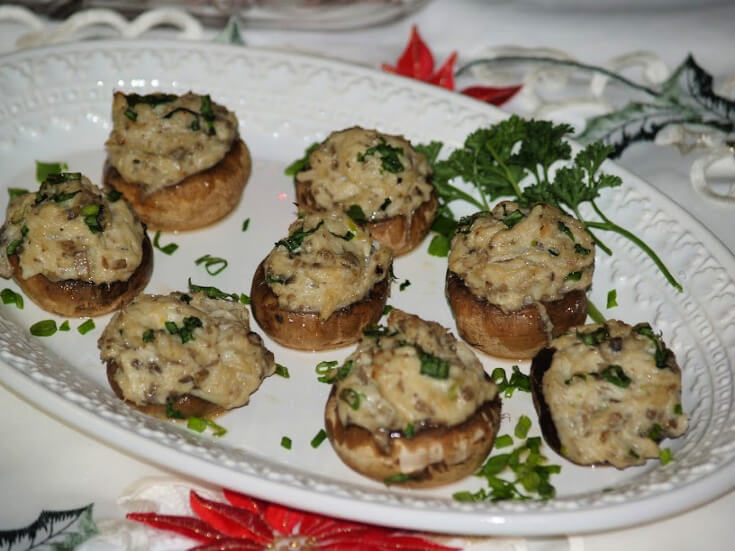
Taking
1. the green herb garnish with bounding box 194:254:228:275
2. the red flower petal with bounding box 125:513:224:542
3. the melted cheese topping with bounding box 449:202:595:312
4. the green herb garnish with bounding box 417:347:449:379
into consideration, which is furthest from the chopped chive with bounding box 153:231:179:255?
the green herb garnish with bounding box 417:347:449:379

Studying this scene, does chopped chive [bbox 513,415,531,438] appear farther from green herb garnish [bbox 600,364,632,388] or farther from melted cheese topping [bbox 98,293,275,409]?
melted cheese topping [bbox 98,293,275,409]

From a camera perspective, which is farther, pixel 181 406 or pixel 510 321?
pixel 510 321

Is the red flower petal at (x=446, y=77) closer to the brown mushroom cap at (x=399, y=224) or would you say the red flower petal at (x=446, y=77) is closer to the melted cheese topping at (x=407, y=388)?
the brown mushroom cap at (x=399, y=224)

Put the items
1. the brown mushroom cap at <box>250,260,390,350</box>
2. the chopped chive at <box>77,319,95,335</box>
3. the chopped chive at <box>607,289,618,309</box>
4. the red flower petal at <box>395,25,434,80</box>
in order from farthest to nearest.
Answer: the red flower petal at <box>395,25,434,80</box> → the chopped chive at <box>607,289,618,309</box> → the chopped chive at <box>77,319,95,335</box> → the brown mushroom cap at <box>250,260,390,350</box>

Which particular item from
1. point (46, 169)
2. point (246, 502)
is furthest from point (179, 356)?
point (46, 169)

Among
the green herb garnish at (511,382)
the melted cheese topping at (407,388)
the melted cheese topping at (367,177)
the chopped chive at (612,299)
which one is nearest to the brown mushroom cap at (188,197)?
the melted cheese topping at (367,177)

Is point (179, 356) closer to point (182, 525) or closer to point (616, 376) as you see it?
point (182, 525)

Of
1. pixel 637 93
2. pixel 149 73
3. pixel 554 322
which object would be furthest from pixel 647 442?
pixel 149 73
